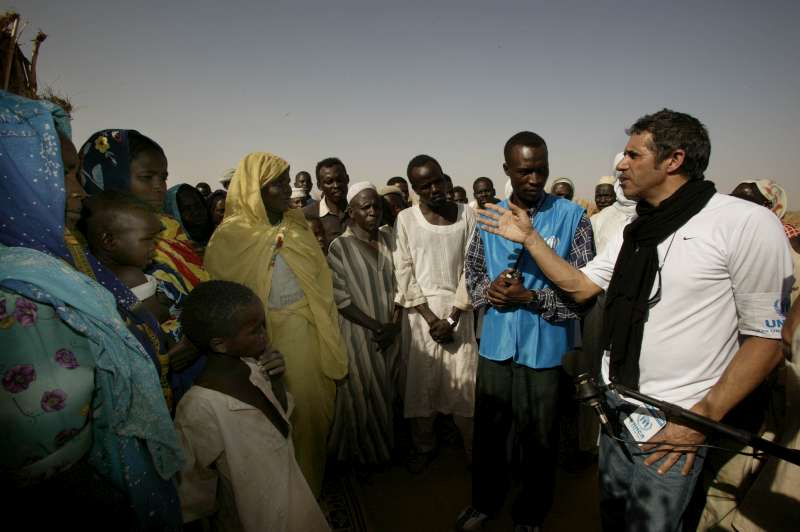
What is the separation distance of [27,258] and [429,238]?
2760mm

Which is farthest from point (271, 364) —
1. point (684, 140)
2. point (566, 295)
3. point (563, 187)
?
point (563, 187)

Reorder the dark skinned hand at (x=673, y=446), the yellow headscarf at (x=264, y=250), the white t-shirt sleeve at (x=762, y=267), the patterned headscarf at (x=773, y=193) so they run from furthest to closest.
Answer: the patterned headscarf at (x=773, y=193)
the yellow headscarf at (x=264, y=250)
the dark skinned hand at (x=673, y=446)
the white t-shirt sleeve at (x=762, y=267)

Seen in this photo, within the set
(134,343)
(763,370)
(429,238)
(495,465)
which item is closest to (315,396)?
(495,465)

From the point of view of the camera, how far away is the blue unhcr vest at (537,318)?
2645 mm

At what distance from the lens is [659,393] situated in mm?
1920

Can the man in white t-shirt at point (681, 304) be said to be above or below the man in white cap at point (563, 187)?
below

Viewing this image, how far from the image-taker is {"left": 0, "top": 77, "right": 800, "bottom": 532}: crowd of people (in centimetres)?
125

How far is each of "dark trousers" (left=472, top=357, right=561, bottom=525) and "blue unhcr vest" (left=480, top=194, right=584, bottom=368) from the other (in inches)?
4.3

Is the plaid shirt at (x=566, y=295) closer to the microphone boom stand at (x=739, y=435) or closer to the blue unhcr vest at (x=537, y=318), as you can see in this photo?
the blue unhcr vest at (x=537, y=318)

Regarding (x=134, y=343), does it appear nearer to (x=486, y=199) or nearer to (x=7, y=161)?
(x=7, y=161)

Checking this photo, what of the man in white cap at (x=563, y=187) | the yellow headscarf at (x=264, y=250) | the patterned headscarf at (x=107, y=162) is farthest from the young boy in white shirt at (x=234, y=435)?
the man in white cap at (x=563, y=187)

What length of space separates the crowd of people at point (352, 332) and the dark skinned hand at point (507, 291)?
1cm

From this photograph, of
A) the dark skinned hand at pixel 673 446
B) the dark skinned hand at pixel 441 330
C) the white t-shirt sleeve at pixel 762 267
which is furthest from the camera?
the dark skinned hand at pixel 441 330

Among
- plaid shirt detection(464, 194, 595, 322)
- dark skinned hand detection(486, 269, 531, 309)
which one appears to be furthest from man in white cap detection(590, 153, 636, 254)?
dark skinned hand detection(486, 269, 531, 309)
